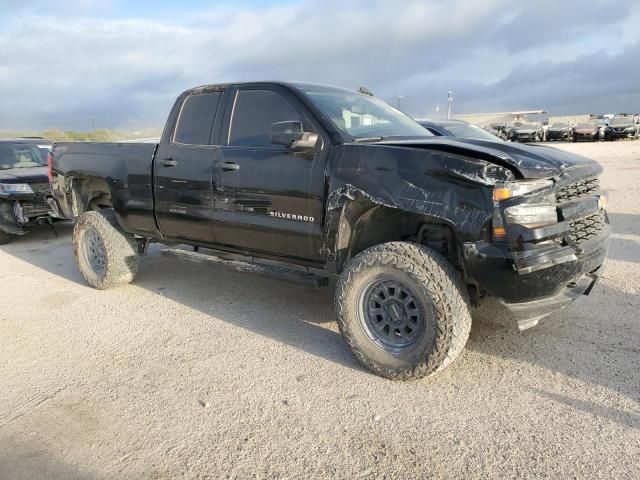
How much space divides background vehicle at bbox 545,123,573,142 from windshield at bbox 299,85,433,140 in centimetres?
4056

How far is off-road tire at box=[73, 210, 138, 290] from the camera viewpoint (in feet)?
18.5

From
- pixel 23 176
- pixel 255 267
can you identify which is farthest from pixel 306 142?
pixel 23 176

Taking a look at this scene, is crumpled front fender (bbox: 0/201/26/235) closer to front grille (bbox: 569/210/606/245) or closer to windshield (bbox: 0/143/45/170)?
windshield (bbox: 0/143/45/170)

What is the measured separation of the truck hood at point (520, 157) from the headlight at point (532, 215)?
0.18 m

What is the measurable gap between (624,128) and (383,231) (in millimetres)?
40896

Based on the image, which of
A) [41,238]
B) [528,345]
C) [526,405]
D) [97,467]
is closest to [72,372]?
[97,467]

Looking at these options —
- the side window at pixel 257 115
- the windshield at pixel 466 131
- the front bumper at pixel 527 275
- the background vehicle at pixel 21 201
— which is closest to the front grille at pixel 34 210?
the background vehicle at pixel 21 201

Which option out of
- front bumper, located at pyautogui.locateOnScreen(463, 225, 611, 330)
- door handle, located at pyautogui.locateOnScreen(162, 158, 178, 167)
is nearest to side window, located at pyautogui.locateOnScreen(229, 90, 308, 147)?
door handle, located at pyautogui.locateOnScreen(162, 158, 178, 167)

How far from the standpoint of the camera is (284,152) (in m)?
4.02

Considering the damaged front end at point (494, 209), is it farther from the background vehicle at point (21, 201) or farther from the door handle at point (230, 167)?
the background vehicle at point (21, 201)

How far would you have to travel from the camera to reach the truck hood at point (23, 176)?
27.6 feet

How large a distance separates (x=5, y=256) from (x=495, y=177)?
7.70 m

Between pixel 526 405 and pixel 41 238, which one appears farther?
pixel 41 238

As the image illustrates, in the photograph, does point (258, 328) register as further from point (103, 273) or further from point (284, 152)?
point (103, 273)
